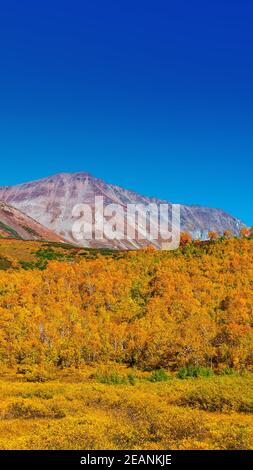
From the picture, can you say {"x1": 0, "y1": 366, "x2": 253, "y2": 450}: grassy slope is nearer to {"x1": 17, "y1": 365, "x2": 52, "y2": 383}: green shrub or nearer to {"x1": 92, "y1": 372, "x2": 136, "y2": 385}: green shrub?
{"x1": 92, "y1": 372, "x2": 136, "y2": 385}: green shrub

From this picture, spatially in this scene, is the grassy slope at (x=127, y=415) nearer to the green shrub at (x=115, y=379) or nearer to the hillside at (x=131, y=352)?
the hillside at (x=131, y=352)

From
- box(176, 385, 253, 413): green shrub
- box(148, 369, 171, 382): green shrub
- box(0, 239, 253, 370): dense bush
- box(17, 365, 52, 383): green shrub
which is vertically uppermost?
box(0, 239, 253, 370): dense bush

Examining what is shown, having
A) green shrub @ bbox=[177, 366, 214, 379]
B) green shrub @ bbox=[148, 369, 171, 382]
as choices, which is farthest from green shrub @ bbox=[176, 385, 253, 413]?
green shrub @ bbox=[177, 366, 214, 379]

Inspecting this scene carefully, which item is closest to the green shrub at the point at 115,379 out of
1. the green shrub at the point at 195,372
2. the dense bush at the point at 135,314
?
the green shrub at the point at 195,372

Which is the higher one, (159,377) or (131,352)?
(131,352)

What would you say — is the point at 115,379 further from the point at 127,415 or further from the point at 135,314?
the point at 135,314

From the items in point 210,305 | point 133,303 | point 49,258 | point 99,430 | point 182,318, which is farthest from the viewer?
point 49,258

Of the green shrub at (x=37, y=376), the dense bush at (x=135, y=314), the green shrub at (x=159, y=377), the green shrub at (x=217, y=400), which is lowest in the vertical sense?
the green shrub at (x=37, y=376)

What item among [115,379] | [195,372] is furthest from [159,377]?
[115,379]

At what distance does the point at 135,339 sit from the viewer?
46719 millimetres

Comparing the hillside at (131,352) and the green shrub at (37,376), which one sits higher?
the hillside at (131,352)
